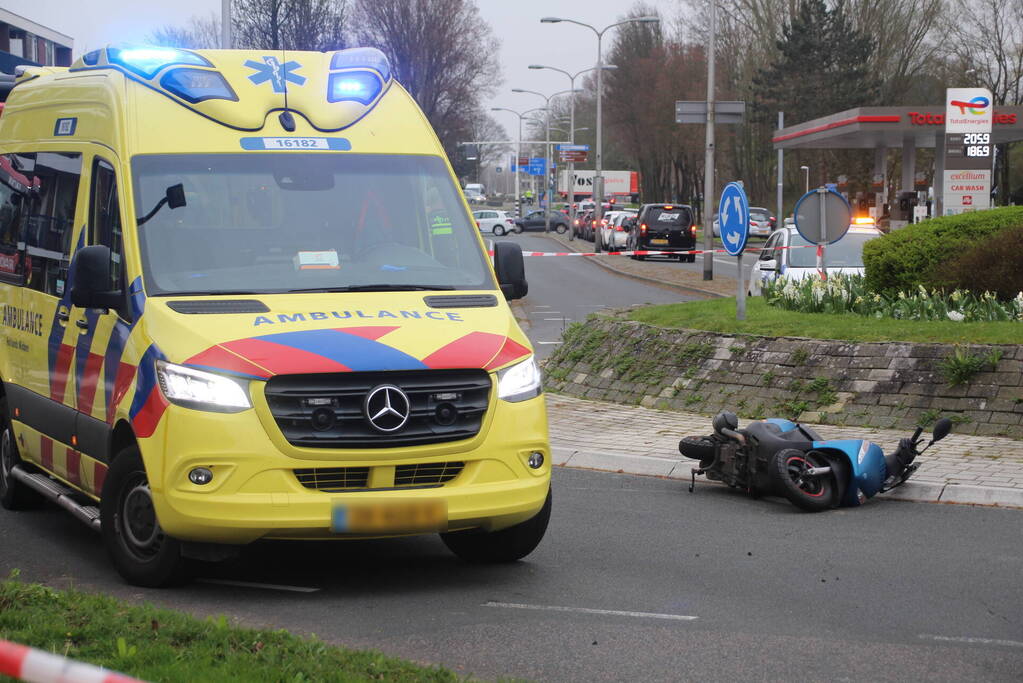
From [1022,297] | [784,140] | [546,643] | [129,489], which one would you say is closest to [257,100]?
[129,489]

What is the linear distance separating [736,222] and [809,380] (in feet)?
7.28

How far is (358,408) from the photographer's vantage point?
251 inches

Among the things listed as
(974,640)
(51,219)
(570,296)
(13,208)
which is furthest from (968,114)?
(974,640)

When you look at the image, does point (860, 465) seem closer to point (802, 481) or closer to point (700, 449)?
point (802, 481)

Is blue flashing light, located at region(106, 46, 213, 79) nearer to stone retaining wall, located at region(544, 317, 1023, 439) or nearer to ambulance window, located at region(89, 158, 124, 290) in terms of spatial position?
ambulance window, located at region(89, 158, 124, 290)

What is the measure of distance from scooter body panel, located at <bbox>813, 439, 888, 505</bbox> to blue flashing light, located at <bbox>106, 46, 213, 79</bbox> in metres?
4.42

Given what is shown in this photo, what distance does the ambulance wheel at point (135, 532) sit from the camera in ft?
21.7

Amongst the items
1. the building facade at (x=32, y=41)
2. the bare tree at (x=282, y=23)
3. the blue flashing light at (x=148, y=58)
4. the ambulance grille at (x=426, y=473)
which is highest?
the building facade at (x=32, y=41)

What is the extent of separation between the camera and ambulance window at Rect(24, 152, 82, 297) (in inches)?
315

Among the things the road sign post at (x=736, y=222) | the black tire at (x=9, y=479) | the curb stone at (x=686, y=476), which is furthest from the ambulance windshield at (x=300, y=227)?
the road sign post at (x=736, y=222)

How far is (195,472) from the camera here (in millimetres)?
6301

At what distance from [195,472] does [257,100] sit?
2.27 metres

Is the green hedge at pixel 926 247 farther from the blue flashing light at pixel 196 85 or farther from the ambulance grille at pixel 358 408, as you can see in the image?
the ambulance grille at pixel 358 408

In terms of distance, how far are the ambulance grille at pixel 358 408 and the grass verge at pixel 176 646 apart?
979 millimetres
